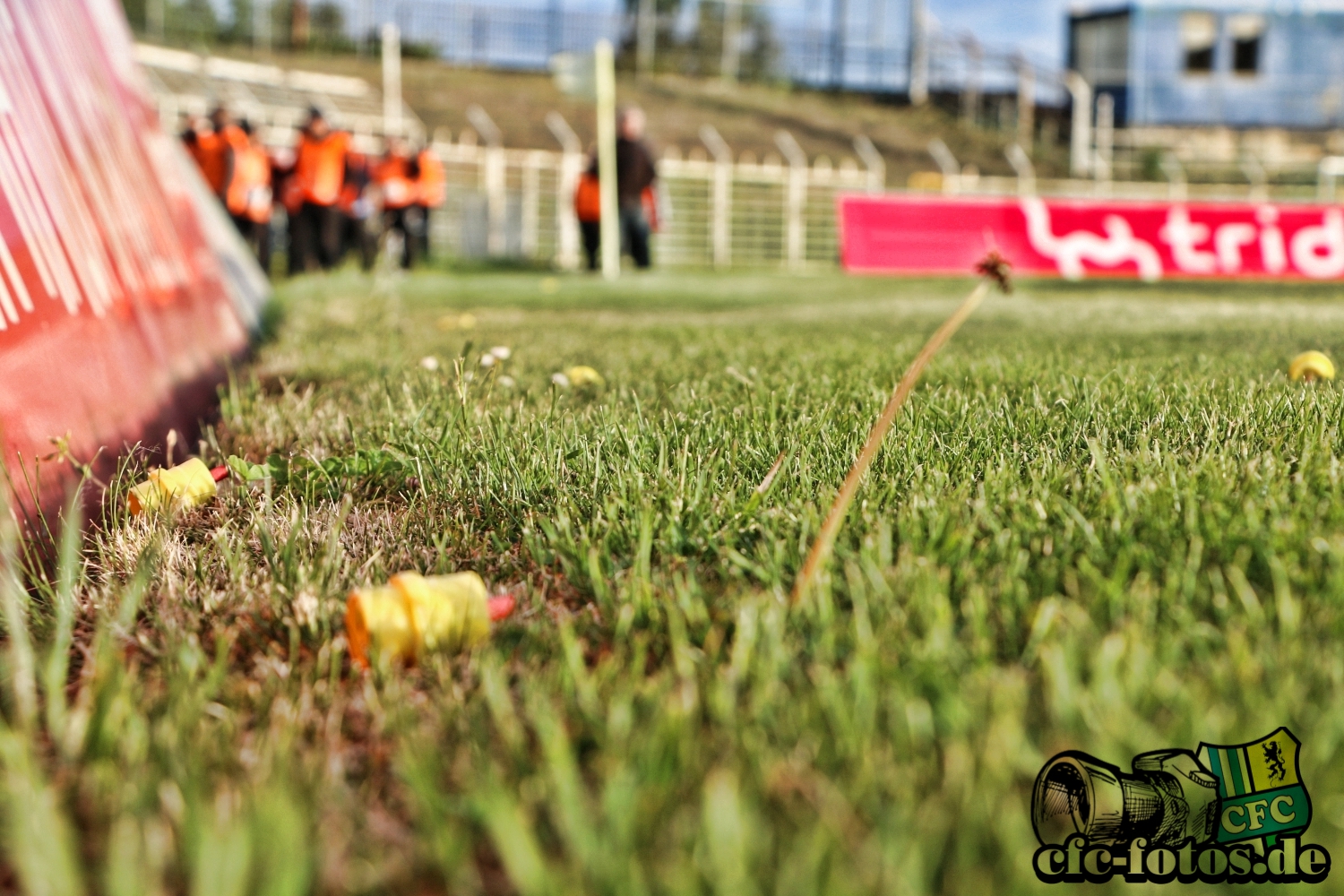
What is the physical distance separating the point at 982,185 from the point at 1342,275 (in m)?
16.4

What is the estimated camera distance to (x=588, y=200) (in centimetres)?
1524

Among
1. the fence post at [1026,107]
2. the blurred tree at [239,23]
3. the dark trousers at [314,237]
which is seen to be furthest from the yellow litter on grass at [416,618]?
the blurred tree at [239,23]

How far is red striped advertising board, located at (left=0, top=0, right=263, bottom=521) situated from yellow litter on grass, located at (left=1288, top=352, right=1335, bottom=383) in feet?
9.90

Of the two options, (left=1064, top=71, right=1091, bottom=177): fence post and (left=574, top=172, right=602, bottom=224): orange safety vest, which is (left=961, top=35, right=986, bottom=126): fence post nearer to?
(left=1064, top=71, right=1091, bottom=177): fence post

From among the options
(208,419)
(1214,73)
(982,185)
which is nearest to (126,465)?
(208,419)

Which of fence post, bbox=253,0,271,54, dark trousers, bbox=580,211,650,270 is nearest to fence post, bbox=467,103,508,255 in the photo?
dark trousers, bbox=580,211,650,270

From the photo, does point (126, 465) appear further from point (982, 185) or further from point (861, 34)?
point (861, 34)

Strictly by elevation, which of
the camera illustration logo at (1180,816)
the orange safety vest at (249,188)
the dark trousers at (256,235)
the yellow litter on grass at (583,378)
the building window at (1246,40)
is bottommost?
the camera illustration logo at (1180,816)

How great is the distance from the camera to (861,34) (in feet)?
142

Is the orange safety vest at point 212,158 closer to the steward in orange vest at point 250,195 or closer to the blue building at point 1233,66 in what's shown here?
the steward in orange vest at point 250,195

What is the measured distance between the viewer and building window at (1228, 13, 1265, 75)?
36938 millimetres

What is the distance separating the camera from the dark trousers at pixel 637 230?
1535 cm

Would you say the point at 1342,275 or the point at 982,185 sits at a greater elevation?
the point at 982,185

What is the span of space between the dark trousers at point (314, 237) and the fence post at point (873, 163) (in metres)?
11.8
